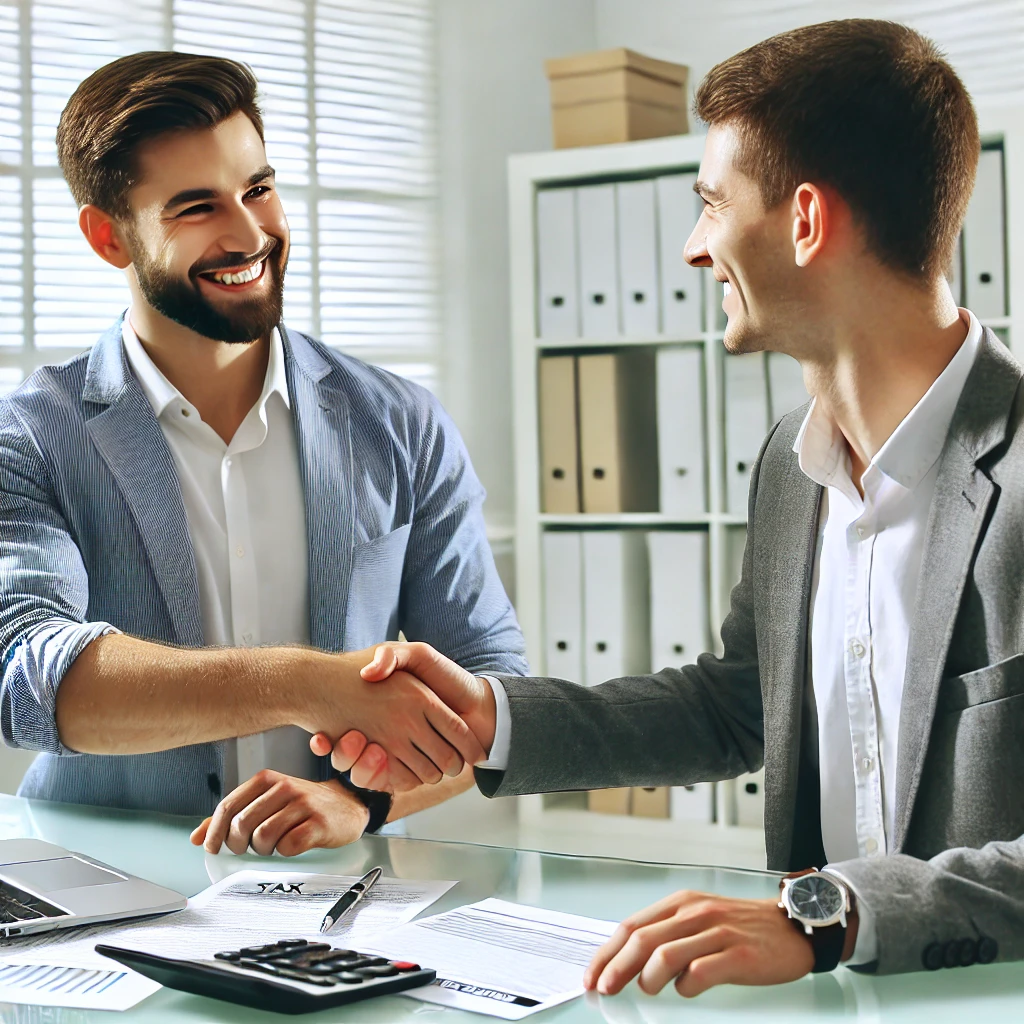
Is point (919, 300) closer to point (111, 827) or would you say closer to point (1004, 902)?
point (1004, 902)

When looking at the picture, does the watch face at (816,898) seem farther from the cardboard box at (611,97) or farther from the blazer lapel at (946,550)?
the cardboard box at (611,97)

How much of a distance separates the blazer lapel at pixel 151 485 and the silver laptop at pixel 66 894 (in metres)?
0.49

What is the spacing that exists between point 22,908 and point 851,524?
0.91m

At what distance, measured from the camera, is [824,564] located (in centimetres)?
156

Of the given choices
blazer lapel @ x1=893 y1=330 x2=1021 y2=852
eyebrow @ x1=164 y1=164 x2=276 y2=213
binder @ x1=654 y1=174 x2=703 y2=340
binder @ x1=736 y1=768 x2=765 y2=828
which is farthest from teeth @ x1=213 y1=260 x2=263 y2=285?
binder @ x1=736 y1=768 x2=765 y2=828

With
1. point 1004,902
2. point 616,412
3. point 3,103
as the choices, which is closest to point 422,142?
point 616,412

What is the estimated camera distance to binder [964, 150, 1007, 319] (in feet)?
10.2

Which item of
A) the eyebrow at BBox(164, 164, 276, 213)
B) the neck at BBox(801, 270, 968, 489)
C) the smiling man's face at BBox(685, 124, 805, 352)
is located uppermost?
the eyebrow at BBox(164, 164, 276, 213)

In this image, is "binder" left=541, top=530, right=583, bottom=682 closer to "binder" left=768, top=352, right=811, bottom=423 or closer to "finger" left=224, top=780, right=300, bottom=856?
"binder" left=768, top=352, right=811, bottom=423

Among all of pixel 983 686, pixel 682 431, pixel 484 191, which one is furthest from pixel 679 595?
pixel 983 686

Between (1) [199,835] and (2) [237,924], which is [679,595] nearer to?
(1) [199,835]

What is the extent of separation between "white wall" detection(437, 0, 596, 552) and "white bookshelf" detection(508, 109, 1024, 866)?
8.8 inches

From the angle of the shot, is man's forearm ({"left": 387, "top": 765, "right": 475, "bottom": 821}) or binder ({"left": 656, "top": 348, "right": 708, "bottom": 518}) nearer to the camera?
man's forearm ({"left": 387, "top": 765, "right": 475, "bottom": 821})

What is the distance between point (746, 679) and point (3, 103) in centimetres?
209
